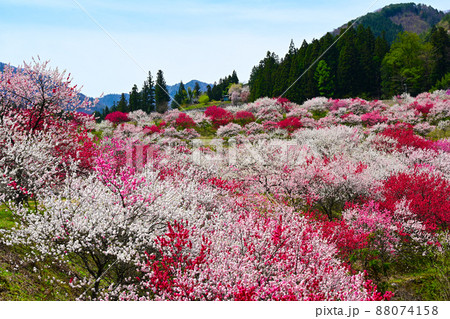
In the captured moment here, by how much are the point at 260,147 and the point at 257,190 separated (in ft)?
9.41

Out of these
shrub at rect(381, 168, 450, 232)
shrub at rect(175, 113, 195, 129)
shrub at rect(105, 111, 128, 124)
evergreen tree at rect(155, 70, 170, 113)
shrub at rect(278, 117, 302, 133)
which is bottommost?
shrub at rect(381, 168, 450, 232)

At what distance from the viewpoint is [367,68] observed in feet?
166

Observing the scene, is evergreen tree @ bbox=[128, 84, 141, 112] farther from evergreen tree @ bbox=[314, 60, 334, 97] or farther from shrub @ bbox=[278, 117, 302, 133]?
shrub @ bbox=[278, 117, 302, 133]

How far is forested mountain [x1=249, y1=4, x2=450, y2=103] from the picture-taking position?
46812 mm

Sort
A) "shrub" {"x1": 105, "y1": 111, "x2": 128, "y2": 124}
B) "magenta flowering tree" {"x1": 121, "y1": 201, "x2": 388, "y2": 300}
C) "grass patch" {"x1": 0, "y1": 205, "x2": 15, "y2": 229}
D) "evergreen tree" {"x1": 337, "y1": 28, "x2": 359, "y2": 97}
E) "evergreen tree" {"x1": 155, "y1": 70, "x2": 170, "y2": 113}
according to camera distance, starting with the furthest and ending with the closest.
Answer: "evergreen tree" {"x1": 155, "y1": 70, "x2": 170, "y2": 113}
"evergreen tree" {"x1": 337, "y1": 28, "x2": 359, "y2": 97}
"shrub" {"x1": 105, "y1": 111, "x2": 128, "y2": 124}
"grass patch" {"x1": 0, "y1": 205, "x2": 15, "y2": 229}
"magenta flowering tree" {"x1": 121, "y1": 201, "x2": 388, "y2": 300}

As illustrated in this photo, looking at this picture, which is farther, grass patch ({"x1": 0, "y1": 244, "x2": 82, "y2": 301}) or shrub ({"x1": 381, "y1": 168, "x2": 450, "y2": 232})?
shrub ({"x1": 381, "y1": 168, "x2": 450, "y2": 232})

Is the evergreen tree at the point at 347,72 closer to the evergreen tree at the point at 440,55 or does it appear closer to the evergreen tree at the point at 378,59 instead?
the evergreen tree at the point at 378,59

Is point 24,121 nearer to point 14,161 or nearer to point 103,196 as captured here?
point 14,161

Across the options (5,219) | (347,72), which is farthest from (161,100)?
(5,219)

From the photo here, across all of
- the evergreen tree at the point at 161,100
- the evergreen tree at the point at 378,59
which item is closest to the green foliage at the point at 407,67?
the evergreen tree at the point at 378,59

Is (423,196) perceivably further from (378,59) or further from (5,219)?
(378,59)

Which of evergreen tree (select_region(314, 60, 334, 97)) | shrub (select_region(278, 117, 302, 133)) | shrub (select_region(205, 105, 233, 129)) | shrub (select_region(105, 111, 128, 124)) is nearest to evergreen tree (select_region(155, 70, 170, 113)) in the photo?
shrub (select_region(105, 111, 128, 124))
